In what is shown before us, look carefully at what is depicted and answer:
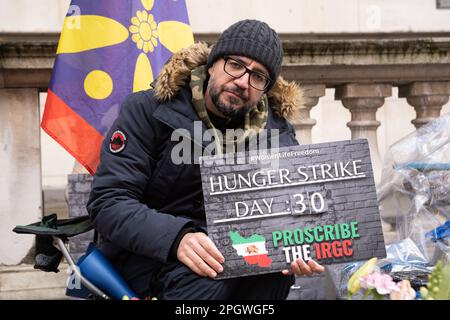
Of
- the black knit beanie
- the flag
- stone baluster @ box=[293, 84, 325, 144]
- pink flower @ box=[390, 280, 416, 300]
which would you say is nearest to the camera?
pink flower @ box=[390, 280, 416, 300]

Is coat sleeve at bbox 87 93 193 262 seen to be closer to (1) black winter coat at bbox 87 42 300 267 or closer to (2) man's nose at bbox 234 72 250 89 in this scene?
(1) black winter coat at bbox 87 42 300 267

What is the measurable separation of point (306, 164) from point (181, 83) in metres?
0.51

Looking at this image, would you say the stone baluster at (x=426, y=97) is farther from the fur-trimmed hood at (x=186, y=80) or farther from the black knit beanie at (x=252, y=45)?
the black knit beanie at (x=252, y=45)

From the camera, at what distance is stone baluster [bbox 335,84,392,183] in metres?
3.81

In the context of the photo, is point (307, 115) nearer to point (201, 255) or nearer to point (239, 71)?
Result: point (239, 71)

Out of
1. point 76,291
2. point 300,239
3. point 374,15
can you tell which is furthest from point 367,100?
point 374,15

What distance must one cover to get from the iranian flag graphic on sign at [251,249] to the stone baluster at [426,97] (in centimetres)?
191

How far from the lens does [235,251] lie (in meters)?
2.29

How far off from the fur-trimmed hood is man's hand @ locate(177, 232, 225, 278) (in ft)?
1.65

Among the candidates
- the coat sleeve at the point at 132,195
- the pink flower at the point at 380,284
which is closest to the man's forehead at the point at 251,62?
the coat sleeve at the point at 132,195

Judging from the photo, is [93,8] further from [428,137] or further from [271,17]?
[271,17]

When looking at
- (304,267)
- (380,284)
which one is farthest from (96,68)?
(380,284)

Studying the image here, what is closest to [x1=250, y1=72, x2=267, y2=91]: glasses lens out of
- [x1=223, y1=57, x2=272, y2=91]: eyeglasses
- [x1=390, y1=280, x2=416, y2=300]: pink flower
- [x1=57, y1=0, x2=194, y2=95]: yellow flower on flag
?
[x1=223, y1=57, x2=272, y2=91]: eyeglasses

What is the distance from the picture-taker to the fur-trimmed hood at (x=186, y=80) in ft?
8.28
